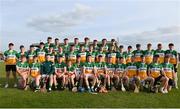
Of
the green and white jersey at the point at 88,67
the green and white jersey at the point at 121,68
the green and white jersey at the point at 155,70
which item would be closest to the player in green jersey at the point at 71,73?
the green and white jersey at the point at 88,67

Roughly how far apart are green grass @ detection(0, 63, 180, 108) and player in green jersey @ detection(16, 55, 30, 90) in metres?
0.72

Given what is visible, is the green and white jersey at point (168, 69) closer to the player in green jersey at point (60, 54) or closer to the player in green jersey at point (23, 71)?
the player in green jersey at point (60, 54)

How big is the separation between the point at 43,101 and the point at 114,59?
4.32 metres

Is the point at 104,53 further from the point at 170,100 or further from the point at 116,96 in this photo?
the point at 170,100

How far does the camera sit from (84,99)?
13.0 meters

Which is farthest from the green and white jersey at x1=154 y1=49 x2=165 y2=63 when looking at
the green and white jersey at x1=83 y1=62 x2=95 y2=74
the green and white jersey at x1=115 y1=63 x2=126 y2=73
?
the green and white jersey at x1=83 y1=62 x2=95 y2=74

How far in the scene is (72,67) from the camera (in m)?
15.1

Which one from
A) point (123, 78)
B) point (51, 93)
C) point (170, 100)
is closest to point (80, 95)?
point (51, 93)

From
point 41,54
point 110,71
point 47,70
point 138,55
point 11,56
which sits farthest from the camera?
point 11,56

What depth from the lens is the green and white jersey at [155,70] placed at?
48.8ft

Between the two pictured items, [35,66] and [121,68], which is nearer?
[121,68]

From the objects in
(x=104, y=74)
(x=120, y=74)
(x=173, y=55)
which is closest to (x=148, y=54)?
(x=173, y=55)

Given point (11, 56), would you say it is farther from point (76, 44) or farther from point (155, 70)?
point (155, 70)

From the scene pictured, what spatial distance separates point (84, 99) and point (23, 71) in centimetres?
381
